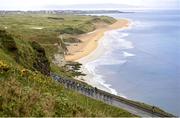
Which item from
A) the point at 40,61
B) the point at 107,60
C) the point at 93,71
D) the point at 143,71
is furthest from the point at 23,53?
the point at 107,60

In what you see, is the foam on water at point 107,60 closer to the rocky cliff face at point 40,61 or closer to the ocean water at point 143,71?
the ocean water at point 143,71

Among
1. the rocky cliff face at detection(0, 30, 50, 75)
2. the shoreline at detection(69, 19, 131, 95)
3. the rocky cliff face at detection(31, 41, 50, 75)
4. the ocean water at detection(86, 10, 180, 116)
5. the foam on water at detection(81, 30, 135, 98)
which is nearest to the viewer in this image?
the rocky cliff face at detection(0, 30, 50, 75)

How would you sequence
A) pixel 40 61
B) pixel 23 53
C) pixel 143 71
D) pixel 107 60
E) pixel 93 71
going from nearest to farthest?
pixel 23 53
pixel 40 61
pixel 93 71
pixel 143 71
pixel 107 60

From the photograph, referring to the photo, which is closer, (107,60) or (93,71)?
(93,71)

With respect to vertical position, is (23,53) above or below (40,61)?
above

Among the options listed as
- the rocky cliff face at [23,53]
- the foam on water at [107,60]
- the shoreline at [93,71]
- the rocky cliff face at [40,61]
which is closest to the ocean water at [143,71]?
the foam on water at [107,60]

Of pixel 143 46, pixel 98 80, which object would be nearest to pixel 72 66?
pixel 98 80

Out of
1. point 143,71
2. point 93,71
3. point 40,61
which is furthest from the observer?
point 143,71

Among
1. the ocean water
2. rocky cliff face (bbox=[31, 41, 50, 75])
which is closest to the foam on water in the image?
the ocean water

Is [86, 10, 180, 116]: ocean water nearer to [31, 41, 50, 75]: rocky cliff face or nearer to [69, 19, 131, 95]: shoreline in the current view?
[69, 19, 131, 95]: shoreline

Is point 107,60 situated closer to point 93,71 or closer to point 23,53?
point 93,71

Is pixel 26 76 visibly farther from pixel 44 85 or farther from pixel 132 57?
pixel 132 57
